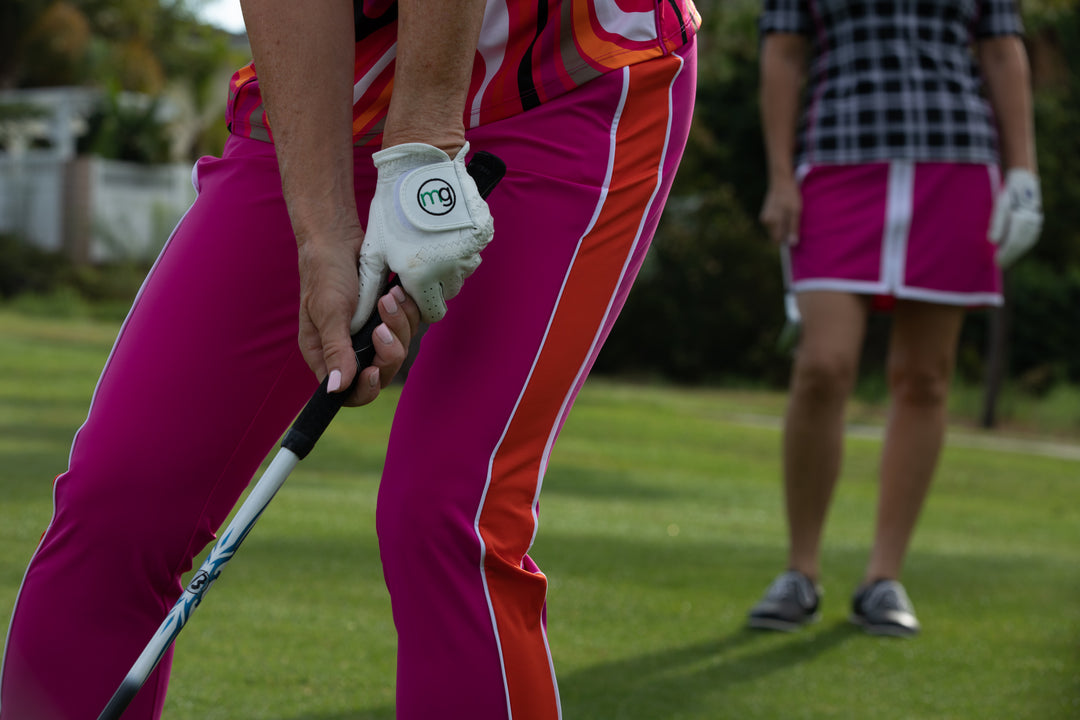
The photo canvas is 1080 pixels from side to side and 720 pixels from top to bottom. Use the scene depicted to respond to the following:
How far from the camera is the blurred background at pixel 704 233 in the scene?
1736cm

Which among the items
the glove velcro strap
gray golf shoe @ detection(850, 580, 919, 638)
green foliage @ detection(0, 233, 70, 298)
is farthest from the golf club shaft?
green foliage @ detection(0, 233, 70, 298)

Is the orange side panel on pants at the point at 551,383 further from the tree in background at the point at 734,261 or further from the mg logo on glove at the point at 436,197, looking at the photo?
the tree in background at the point at 734,261

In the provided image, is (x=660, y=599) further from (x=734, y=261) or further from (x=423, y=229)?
(x=734, y=261)

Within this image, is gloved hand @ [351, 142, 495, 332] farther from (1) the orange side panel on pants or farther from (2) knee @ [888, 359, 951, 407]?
(2) knee @ [888, 359, 951, 407]

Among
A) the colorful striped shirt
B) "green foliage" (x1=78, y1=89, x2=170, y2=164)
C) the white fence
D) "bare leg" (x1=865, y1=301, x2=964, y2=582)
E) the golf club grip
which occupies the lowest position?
the white fence

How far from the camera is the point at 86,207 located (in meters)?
22.7

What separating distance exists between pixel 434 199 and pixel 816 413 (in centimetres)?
242

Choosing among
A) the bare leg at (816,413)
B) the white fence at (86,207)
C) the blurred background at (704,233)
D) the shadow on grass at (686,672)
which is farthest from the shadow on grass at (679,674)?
the white fence at (86,207)

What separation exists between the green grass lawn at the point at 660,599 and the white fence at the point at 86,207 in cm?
1527

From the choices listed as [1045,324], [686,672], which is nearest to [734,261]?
[1045,324]

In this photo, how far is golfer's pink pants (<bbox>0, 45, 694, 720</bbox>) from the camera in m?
1.69

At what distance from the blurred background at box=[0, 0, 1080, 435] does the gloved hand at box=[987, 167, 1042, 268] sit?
9.89 m

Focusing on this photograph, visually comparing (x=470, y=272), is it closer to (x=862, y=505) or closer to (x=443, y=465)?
(x=443, y=465)

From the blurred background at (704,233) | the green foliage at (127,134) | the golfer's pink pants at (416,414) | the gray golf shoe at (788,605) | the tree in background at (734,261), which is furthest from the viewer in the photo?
the green foliage at (127,134)
